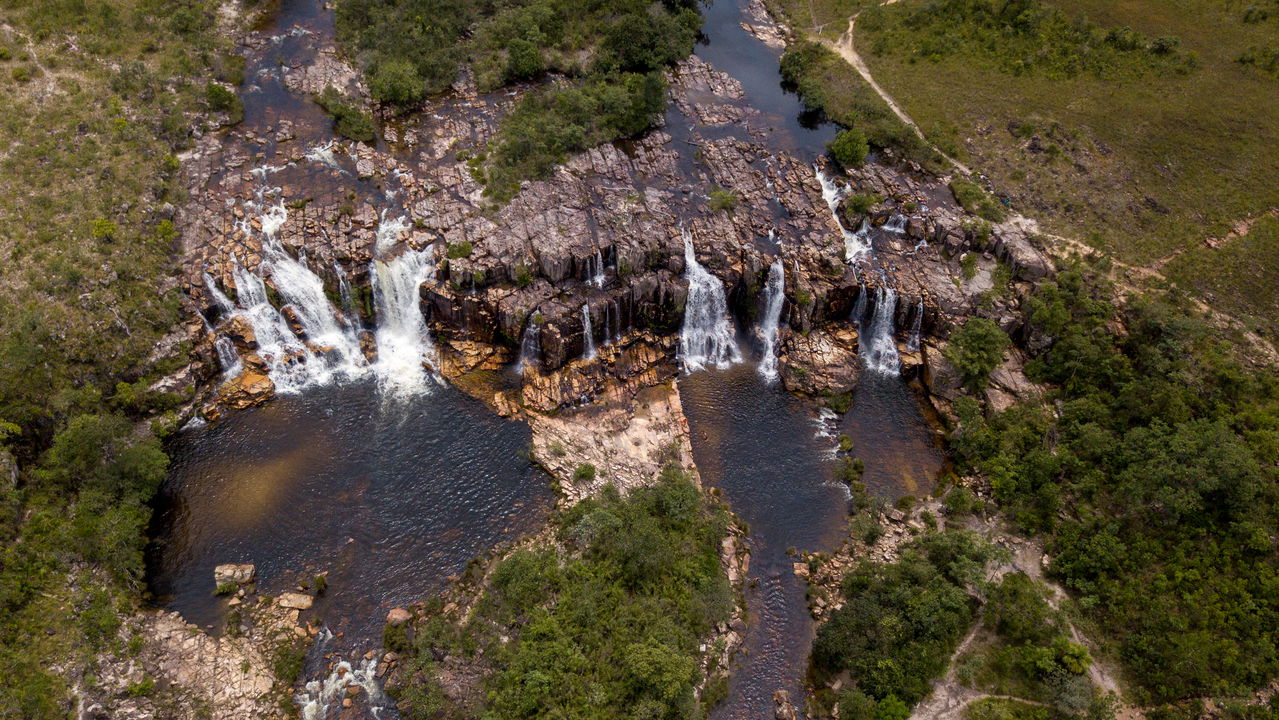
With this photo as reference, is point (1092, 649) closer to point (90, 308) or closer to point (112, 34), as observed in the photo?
point (90, 308)

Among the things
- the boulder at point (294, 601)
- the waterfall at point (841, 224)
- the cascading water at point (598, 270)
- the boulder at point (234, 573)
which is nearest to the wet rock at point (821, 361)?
the waterfall at point (841, 224)

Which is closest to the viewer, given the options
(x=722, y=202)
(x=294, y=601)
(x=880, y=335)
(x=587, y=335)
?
(x=294, y=601)

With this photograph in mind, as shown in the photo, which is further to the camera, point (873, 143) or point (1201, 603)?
point (873, 143)

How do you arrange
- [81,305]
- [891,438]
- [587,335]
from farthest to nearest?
[587,335]
[891,438]
[81,305]

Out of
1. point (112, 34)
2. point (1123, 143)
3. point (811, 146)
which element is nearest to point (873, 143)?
point (811, 146)

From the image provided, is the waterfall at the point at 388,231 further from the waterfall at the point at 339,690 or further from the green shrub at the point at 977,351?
the green shrub at the point at 977,351

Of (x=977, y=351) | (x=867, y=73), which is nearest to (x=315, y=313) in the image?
(x=977, y=351)

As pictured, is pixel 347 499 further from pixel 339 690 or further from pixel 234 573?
pixel 339 690

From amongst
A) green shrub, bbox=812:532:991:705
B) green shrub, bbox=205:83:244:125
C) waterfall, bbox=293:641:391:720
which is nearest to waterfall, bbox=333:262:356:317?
green shrub, bbox=205:83:244:125
